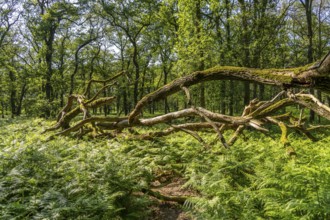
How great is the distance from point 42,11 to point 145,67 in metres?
12.7

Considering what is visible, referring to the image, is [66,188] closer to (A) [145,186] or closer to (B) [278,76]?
(A) [145,186]

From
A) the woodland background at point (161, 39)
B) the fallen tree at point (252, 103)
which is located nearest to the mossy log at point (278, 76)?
the fallen tree at point (252, 103)

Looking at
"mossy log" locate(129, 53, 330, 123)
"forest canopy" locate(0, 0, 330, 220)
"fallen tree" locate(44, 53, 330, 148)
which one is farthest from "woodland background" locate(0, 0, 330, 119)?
"mossy log" locate(129, 53, 330, 123)

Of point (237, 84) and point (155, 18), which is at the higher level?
point (155, 18)

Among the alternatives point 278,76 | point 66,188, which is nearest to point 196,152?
point 278,76

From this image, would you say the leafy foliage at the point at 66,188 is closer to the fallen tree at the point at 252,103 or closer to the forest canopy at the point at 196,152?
the forest canopy at the point at 196,152

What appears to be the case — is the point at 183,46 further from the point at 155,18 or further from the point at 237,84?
the point at 237,84

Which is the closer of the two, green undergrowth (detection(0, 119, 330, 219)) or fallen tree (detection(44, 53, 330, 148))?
green undergrowth (detection(0, 119, 330, 219))

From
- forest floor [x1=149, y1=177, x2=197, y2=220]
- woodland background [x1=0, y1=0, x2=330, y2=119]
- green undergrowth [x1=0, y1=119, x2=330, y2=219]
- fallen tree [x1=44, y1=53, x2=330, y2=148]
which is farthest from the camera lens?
woodland background [x1=0, y1=0, x2=330, y2=119]

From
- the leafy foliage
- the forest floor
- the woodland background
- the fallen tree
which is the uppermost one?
the woodland background

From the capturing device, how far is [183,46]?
54.2ft

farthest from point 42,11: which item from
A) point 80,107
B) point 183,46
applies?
point 80,107

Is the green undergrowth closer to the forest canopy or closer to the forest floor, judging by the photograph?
Result: the forest canopy

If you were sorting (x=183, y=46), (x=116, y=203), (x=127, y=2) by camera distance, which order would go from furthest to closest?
(x=127, y=2)
(x=183, y=46)
(x=116, y=203)
